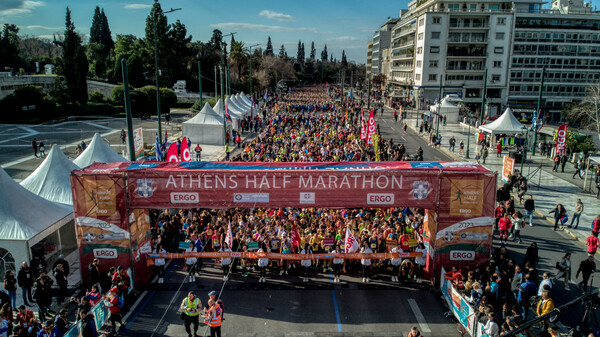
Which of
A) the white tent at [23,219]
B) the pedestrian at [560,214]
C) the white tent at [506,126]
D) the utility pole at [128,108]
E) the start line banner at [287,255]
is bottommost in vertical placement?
the start line banner at [287,255]

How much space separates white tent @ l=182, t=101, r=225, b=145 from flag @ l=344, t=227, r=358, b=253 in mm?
26051

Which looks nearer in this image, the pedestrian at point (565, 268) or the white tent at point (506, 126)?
the pedestrian at point (565, 268)

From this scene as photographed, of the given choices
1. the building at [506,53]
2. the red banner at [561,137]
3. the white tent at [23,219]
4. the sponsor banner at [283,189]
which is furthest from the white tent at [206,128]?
the building at [506,53]

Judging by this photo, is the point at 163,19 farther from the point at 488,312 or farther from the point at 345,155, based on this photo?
the point at 488,312

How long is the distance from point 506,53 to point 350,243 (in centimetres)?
7487

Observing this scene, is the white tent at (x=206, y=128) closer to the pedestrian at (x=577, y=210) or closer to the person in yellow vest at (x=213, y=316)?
the pedestrian at (x=577, y=210)

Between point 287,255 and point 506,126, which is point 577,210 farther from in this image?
point 506,126

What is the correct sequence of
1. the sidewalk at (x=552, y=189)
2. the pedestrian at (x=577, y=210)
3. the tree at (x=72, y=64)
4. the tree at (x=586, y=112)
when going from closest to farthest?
the pedestrian at (x=577, y=210) < the sidewalk at (x=552, y=189) < the tree at (x=586, y=112) < the tree at (x=72, y=64)

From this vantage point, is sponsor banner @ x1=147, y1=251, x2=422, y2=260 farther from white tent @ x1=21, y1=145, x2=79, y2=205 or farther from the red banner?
the red banner

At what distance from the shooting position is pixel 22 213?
1373cm

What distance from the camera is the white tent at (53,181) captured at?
53.5ft

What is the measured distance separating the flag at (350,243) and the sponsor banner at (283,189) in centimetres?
137

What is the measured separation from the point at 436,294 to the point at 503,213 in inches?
264

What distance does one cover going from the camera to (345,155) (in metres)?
28.4
